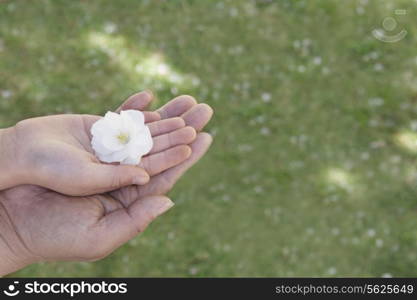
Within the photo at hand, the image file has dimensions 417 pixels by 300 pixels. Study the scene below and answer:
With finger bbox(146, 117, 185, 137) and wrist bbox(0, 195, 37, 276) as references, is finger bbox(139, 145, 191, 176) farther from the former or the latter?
wrist bbox(0, 195, 37, 276)

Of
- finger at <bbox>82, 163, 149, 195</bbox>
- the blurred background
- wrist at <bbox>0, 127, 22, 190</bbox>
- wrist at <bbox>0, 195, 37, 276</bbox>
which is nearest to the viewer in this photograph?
finger at <bbox>82, 163, 149, 195</bbox>

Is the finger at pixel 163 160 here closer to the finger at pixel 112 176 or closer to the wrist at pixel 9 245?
the finger at pixel 112 176

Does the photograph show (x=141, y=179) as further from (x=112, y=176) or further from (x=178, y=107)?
(x=178, y=107)

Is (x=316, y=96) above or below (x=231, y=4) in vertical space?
below

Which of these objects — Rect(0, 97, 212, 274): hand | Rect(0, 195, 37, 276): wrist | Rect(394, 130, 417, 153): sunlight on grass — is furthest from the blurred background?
Rect(0, 97, 212, 274): hand

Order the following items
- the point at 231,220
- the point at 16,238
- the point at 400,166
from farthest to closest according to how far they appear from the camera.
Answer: the point at 400,166
the point at 231,220
the point at 16,238

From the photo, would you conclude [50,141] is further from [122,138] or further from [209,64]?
[209,64]

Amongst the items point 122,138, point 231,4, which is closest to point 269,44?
point 231,4
